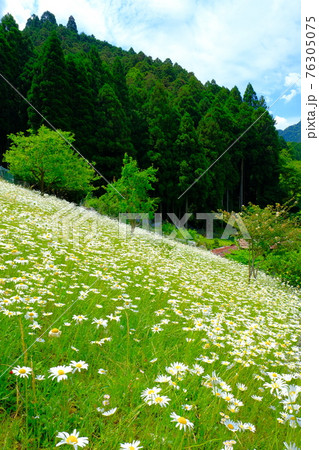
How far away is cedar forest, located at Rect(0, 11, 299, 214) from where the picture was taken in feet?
101

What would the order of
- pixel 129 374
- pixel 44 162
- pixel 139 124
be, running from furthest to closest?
pixel 139 124 < pixel 44 162 < pixel 129 374

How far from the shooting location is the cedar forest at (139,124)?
30750 mm

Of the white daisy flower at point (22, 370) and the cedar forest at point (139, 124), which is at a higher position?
the cedar forest at point (139, 124)

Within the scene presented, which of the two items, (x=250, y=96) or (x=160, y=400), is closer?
(x=160, y=400)

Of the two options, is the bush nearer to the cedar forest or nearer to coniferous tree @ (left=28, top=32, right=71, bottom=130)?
the cedar forest

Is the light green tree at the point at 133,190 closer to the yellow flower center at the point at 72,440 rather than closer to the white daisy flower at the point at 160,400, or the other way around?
the white daisy flower at the point at 160,400

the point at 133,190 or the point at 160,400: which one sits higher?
the point at 133,190

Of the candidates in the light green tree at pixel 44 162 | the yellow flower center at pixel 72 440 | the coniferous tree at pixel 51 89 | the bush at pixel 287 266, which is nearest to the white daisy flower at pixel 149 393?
the yellow flower center at pixel 72 440

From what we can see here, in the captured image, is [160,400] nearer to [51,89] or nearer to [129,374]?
[129,374]

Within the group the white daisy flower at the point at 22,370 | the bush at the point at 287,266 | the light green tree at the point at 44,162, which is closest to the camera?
the white daisy flower at the point at 22,370

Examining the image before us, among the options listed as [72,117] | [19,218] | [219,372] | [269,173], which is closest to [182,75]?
[269,173]

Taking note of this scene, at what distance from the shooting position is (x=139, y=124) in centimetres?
3881

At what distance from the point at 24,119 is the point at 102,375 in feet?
116

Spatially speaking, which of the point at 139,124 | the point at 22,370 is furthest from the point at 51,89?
the point at 22,370
